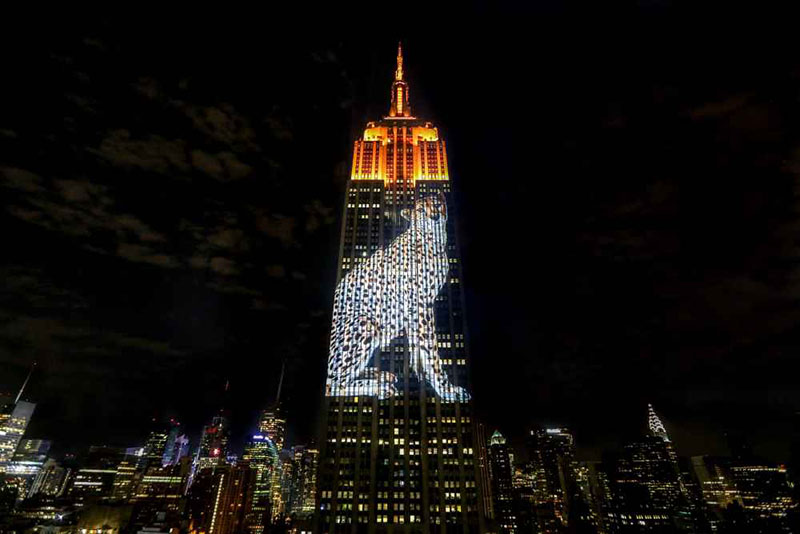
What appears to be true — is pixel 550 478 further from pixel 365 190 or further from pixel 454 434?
pixel 365 190

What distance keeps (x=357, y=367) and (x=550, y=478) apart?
154 meters

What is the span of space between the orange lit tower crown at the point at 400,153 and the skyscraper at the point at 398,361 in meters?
0.32

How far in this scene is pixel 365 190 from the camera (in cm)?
10125

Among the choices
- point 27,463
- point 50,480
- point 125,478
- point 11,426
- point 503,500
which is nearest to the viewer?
point 11,426

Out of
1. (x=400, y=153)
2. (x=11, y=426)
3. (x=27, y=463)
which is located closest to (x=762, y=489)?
(x=400, y=153)

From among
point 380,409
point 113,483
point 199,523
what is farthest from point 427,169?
point 113,483

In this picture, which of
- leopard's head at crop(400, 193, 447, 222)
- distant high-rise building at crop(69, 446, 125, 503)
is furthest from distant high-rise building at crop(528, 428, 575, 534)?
distant high-rise building at crop(69, 446, 125, 503)

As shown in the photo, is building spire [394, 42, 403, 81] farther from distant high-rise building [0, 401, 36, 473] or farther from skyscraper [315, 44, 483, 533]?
distant high-rise building [0, 401, 36, 473]

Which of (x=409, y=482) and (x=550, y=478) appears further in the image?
(x=550, y=478)

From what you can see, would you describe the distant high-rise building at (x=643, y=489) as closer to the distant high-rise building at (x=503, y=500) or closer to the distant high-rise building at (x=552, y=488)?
the distant high-rise building at (x=552, y=488)

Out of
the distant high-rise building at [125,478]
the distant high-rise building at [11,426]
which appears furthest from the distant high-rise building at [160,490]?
the distant high-rise building at [11,426]

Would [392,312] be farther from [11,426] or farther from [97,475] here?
[97,475]

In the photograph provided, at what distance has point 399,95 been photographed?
119m

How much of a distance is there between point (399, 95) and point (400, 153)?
25.1 m
